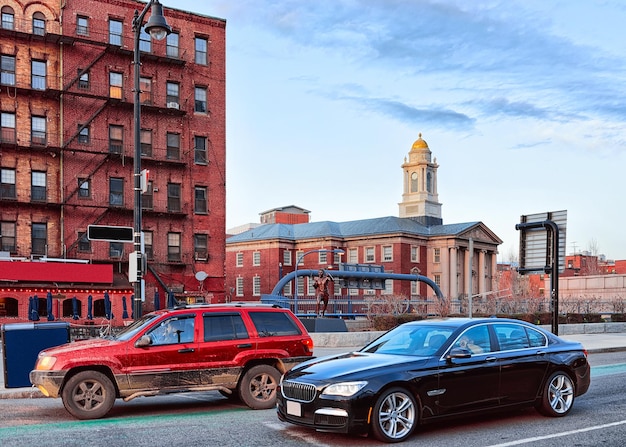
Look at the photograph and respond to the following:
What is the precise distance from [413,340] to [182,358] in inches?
150

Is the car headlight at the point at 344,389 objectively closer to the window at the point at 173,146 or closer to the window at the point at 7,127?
the window at the point at 7,127

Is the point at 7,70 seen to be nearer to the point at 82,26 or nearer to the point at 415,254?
the point at 82,26

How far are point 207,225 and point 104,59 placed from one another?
39.2 ft

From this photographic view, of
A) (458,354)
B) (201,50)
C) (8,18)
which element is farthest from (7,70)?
(458,354)

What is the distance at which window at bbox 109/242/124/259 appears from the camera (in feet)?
138

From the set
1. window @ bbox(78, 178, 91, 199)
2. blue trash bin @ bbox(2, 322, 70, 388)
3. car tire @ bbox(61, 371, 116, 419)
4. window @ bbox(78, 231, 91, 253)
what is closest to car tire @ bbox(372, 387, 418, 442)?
car tire @ bbox(61, 371, 116, 419)

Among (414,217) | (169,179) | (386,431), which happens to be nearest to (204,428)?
(386,431)

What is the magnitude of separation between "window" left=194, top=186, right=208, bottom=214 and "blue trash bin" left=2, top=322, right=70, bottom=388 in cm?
3291

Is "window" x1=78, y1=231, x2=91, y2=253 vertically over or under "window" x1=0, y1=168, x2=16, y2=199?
under

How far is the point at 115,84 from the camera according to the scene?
43344 millimetres

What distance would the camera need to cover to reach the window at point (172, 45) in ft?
148

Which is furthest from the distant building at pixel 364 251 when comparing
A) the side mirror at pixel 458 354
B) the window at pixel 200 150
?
the side mirror at pixel 458 354

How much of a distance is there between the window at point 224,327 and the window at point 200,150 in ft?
113

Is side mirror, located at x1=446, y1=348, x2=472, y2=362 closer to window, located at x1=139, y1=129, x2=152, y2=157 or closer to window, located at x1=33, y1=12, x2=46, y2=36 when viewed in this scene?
window, located at x1=139, y1=129, x2=152, y2=157
